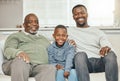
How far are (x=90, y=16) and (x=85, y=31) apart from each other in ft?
6.82

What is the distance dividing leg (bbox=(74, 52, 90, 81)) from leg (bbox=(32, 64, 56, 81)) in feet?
0.72

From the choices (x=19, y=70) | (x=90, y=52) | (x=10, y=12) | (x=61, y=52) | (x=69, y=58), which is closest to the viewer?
(x=19, y=70)

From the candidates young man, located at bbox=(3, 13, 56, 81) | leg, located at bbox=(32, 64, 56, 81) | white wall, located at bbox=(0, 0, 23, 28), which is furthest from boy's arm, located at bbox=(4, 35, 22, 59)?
white wall, located at bbox=(0, 0, 23, 28)

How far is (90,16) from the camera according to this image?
483 cm

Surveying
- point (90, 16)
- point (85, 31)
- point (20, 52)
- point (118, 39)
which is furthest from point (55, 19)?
point (20, 52)

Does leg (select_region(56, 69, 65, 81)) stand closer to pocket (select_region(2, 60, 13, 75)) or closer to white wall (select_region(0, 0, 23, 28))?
pocket (select_region(2, 60, 13, 75))

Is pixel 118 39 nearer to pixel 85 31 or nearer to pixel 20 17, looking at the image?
pixel 85 31

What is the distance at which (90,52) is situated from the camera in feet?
8.79

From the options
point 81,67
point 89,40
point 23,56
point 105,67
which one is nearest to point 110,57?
point 105,67

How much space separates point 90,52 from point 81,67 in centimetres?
49

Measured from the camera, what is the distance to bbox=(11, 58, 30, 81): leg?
2183 millimetres

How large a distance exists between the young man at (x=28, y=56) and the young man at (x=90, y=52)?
0.90ft

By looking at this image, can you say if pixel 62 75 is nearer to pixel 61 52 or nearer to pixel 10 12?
pixel 61 52

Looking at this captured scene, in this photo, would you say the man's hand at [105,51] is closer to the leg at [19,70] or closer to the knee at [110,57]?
the knee at [110,57]
